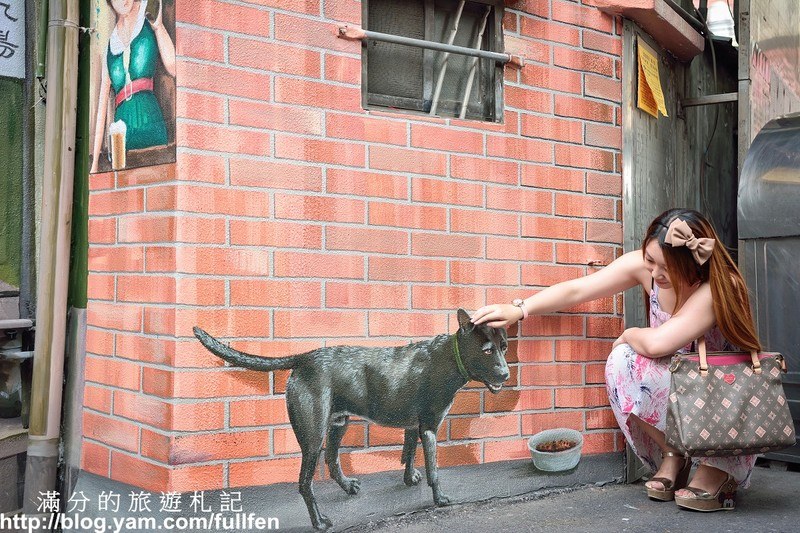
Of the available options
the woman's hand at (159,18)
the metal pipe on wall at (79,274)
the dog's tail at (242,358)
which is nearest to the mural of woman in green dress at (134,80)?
the woman's hand at (159,18)

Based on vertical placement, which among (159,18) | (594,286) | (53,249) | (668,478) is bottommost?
(668,478)

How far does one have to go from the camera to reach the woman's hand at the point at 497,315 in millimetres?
3221

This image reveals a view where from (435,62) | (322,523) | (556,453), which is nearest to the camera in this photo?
(322,523)

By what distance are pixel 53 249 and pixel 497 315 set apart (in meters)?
1.72

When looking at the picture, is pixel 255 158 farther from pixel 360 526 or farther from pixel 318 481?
pixel 360 526

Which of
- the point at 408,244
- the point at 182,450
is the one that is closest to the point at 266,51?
the point at 408,244

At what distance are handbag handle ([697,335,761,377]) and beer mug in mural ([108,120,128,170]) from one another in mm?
2264

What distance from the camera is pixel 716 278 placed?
3.12m

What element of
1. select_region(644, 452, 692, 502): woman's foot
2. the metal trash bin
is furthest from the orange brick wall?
the metal trash bin

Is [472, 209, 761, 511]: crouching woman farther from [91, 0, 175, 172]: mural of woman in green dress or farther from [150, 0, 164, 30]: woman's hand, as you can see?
[150, 0, 164, 30]: woman's hand

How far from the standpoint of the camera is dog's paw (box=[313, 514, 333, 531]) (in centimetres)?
289

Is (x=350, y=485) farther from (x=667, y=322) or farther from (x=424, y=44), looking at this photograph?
(x=424, y=44)

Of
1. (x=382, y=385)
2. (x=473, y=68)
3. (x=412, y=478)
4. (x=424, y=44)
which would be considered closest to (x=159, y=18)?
(x=424, y=44)

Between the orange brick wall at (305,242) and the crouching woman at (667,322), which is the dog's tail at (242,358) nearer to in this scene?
the orange brick wall at (305,242)
